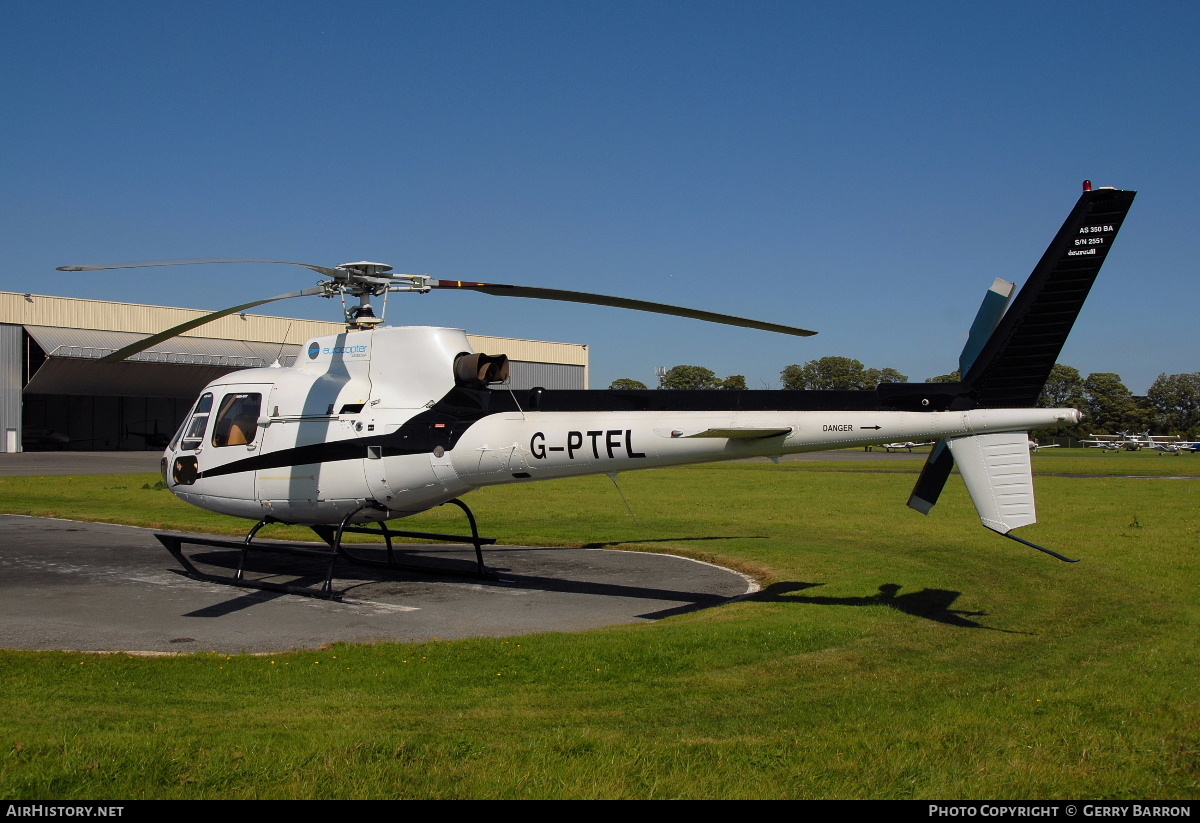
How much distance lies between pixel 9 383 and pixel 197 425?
5608 centimetres

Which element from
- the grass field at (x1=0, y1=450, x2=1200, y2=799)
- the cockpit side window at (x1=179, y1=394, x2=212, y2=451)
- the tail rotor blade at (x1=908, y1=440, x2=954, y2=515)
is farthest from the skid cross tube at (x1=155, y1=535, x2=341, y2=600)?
the tail rotor blade at (x1=908, y1=440, x2=954, y2=515)

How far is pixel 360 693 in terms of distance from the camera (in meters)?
7.73

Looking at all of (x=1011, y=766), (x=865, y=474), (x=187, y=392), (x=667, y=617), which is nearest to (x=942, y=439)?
(x=667, y=617)

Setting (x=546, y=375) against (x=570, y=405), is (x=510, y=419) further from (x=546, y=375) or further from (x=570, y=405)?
(x=546, y=375)

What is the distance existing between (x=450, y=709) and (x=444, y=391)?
607 cm

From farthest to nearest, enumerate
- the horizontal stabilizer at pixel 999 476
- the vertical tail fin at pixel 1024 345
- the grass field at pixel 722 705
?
the horizontal stabilizer at pixel 999 476 → the vertical tail fin at pixel 1024 345 → the grass field at pixel 722 705

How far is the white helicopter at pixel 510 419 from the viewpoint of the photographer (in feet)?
32.5

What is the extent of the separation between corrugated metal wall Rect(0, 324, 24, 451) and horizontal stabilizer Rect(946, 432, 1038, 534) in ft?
213

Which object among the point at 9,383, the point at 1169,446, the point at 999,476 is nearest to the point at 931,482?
the point at 999,476

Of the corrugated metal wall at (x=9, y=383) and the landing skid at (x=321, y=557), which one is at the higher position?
the corrugated metal wall at (x=9, y=383)

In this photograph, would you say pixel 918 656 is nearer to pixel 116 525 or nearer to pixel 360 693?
pixel 360 693

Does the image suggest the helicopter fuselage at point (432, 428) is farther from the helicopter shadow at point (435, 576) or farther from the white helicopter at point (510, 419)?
the helicopter shadow at point (435, 576)

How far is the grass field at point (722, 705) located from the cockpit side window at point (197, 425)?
5770 millimetres

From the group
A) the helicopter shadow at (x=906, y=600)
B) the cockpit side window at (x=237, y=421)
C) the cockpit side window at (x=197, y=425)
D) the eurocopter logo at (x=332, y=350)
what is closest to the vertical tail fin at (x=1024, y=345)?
the helicopter shadow at (x=906, y=600)
